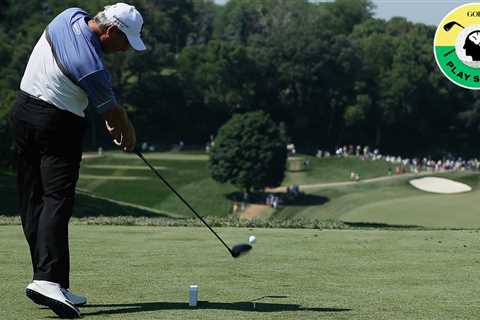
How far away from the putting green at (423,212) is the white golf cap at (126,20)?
46.8m

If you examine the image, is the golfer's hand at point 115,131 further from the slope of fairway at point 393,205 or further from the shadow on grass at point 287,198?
the shadow on grass at point 287,198

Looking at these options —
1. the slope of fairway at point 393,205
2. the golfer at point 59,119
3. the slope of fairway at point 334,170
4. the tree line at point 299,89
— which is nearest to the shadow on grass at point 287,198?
the slope of fairway at point 393,205

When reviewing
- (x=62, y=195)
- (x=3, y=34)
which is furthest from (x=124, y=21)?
(x=3, y=34)

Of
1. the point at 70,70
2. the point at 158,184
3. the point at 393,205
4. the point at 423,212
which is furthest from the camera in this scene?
the point at 158,184

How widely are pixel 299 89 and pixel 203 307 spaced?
113 m

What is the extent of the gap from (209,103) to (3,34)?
23.4m

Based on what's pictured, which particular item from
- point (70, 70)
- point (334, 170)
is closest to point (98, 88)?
point (70, 70)

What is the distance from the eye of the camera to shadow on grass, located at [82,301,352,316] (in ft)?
23.0

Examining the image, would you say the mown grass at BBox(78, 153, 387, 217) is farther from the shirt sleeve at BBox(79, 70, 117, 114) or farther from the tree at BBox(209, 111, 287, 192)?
the shirt sleeve at BBox(79, 70, 117, 114)

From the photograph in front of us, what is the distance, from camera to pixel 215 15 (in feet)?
586

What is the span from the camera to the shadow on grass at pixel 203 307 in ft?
23.0

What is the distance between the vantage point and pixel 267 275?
903 centimetres

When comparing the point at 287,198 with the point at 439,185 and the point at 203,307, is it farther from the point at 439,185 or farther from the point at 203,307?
the point at 203,307

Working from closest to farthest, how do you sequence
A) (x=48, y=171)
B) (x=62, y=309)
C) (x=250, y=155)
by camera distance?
(x=62, y=309) → (x=48, y=171) → (x=250, y=155)
